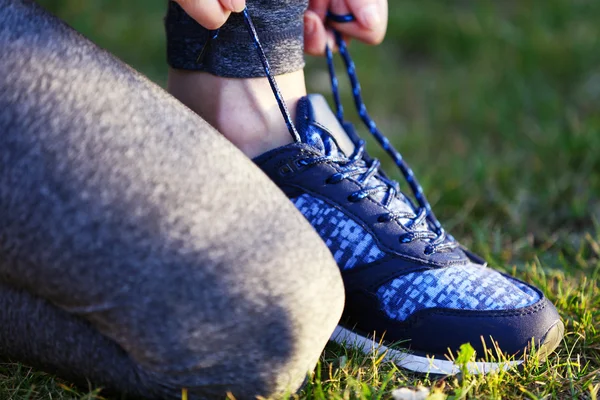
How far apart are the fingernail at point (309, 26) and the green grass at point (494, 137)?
29.0 inches

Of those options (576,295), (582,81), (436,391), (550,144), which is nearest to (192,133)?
(436,391)

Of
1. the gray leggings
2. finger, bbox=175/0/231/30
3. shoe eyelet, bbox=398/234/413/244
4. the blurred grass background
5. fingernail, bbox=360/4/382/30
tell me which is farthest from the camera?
the blurred grass background

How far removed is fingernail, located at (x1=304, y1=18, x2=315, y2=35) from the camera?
1754 mm

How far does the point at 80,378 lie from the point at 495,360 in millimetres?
729

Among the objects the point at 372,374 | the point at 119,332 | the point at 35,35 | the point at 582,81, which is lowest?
the point at 372,374

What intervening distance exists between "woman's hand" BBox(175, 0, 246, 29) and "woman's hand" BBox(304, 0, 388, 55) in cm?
47

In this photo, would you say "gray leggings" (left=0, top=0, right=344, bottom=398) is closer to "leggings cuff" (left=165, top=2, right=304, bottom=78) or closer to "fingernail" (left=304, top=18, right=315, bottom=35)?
"leggings cuff" (left=165, top=2, right=304, bottom=78)

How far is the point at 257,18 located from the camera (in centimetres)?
146

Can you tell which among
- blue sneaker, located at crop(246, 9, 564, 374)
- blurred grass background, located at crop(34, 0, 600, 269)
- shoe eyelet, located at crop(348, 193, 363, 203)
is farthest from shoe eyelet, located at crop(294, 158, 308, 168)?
Answer: blurred grass background, located at crop(34, 0, 600, 269)

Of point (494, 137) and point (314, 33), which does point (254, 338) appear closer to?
point (314, 33)

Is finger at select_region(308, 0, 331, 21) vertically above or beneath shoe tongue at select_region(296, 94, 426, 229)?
above

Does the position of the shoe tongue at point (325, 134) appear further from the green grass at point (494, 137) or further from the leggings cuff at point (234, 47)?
the green grass at point (494, 137)

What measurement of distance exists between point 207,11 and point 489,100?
2.09 m

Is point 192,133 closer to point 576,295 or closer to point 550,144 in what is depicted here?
point 576,295
